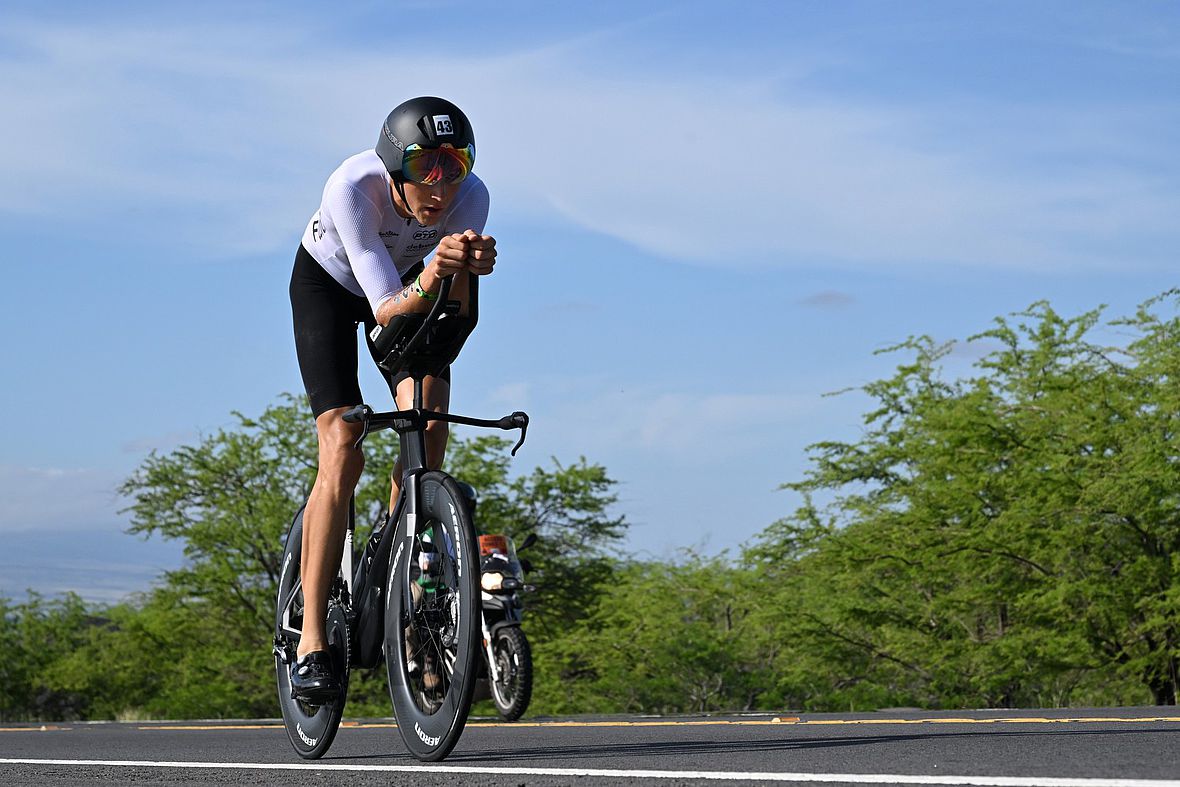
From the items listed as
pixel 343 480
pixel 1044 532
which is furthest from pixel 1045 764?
pixel 1044 532

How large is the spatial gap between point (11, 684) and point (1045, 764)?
4426 centimetres

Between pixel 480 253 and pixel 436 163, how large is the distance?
544 millimetres

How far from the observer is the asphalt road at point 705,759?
12.4 ft

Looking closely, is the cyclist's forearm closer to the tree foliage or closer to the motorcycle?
the motorcycle

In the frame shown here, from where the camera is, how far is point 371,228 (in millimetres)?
5020

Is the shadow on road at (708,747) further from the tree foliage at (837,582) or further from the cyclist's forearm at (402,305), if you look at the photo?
the tree foliage at (837,582)

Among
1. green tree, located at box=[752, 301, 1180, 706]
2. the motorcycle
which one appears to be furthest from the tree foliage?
the motorcycle

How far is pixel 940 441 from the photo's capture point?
2531 centimetres

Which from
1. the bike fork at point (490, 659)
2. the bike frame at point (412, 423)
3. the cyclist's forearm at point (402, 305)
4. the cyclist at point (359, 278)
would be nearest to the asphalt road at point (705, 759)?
the cyclist at point (359, 278)

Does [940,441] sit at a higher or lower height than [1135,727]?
higher

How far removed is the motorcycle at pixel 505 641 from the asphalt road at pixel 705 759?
331 cm

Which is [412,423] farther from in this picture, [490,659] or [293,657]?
[490,659]

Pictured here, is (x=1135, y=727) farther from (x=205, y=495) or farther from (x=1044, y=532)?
(x=205, y=495)

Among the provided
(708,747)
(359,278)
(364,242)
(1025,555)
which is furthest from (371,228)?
(1025,555)
